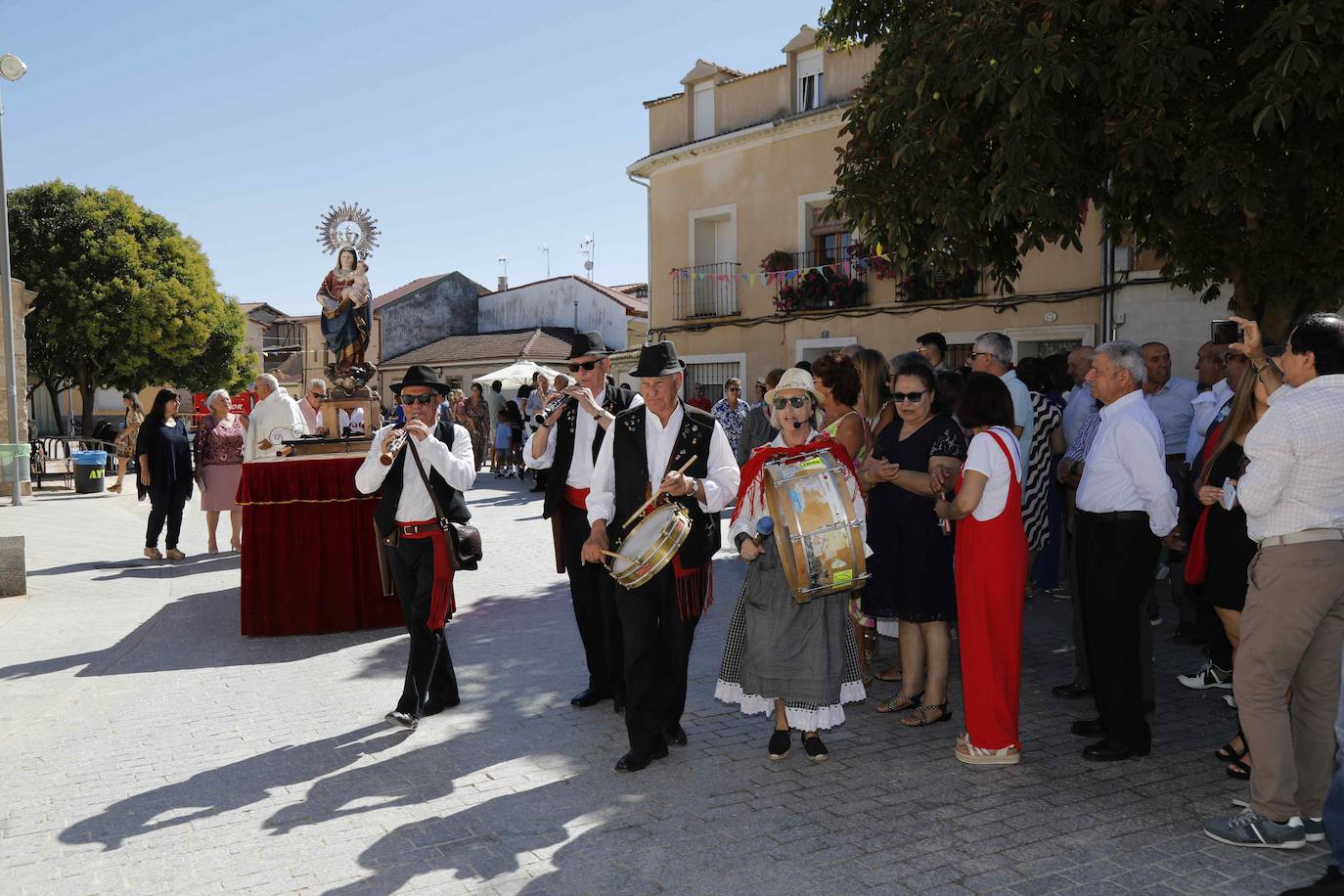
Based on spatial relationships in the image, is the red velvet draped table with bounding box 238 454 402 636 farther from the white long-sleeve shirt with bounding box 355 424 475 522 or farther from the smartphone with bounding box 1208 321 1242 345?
the smartphone with bounding box 1208 321 1242 345

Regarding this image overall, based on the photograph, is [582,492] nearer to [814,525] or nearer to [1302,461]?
[814,525]

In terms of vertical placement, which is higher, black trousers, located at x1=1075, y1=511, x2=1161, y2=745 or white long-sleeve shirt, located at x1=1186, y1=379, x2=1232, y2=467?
white long-sleeve shirt, located at x1=1186, y1=379, x2=1232, y2=467

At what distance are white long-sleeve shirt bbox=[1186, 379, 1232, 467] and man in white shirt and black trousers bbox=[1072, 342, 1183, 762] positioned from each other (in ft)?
7.85

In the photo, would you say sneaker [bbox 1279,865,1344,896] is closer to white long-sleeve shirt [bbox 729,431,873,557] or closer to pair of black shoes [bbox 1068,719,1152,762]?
pair of black shoes [bbox 1068,719,1152,762]

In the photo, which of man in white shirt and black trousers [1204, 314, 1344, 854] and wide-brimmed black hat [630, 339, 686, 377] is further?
wide-brimmed black hat [630, 339, 686, 377]

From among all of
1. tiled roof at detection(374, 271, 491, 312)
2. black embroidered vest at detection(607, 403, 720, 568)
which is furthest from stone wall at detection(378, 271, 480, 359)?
black embroidered vest at detection(607, 403, 720, 568)

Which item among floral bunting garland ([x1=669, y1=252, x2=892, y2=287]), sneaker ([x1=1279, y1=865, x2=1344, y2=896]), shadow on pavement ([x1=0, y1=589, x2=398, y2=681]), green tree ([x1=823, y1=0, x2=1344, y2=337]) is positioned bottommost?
shadow on pavement ([x1=0, y1=589, x2=398, y2=681])

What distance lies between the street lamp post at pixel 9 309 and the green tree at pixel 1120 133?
1442cm

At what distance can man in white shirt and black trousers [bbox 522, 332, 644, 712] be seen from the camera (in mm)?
5754

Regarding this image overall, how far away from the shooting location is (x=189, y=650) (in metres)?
7.32

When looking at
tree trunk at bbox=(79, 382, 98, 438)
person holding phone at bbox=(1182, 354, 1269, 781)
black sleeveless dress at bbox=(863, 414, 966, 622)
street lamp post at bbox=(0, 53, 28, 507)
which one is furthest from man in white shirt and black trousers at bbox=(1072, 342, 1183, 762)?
tree trunk at bbox=(79, 382, 98, 438)

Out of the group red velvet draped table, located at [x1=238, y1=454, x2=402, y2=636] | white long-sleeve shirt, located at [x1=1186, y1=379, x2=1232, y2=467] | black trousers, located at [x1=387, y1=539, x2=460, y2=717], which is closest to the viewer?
black trousers, located at [x1=387, y1=539, x2=460, y2=717]

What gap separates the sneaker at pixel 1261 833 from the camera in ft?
12.8

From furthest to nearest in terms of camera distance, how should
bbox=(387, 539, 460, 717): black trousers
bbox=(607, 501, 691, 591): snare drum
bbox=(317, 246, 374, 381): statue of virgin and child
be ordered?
bbox=(317, 246, 374, 381): statue of virgin and child < bbox=(387, 539, 460, 717): black trousers < bbox=(607, 501, 691, 591): snare drum
